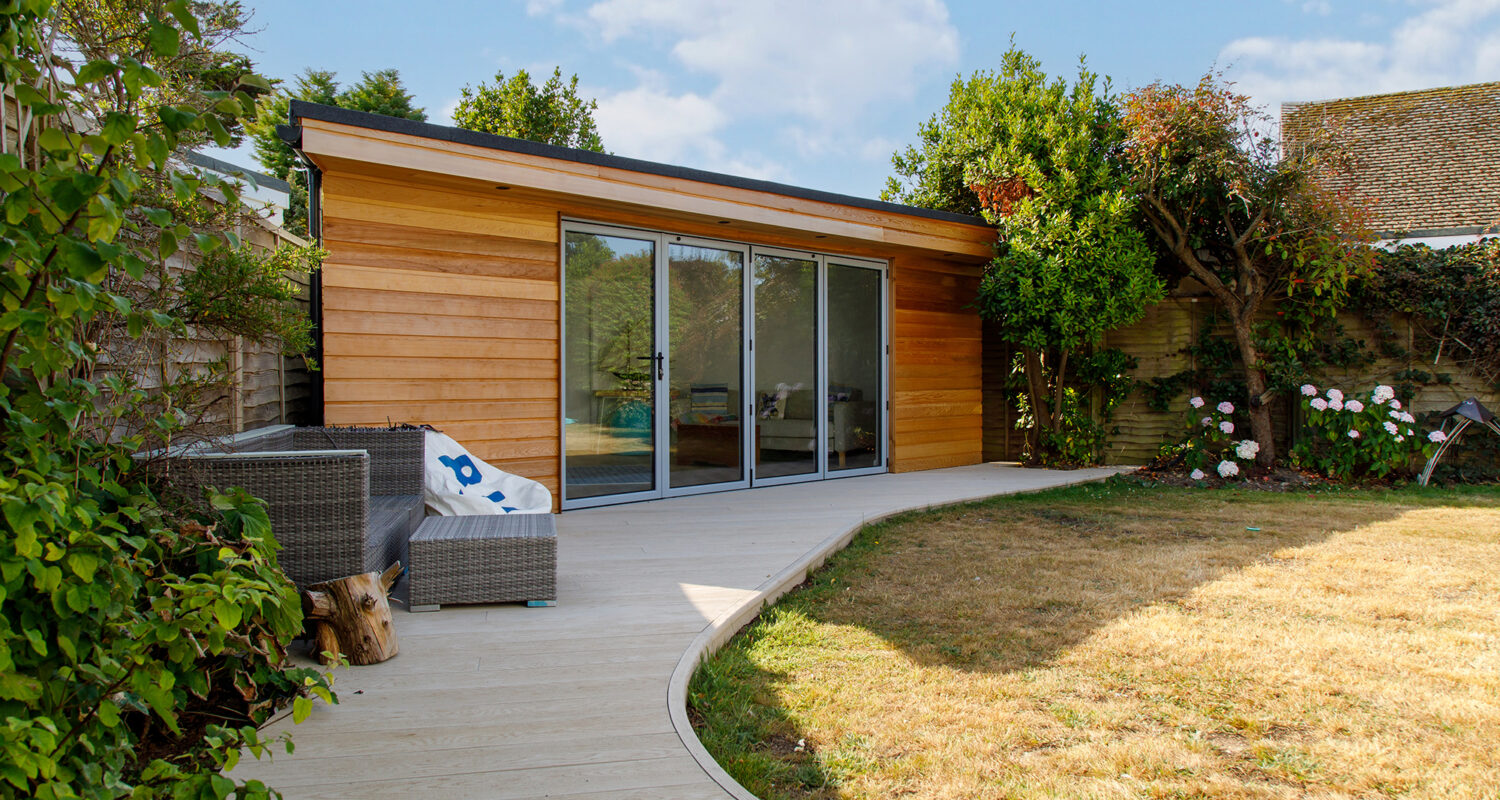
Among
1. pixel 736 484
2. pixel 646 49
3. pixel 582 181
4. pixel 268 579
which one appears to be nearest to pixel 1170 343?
pixel 736 484

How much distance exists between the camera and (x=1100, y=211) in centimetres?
752

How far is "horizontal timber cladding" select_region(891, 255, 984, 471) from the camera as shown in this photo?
26.3 ft

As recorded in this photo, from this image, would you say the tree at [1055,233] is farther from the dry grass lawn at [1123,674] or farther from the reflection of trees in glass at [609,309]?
the reflection of trees in glass at [609,309]

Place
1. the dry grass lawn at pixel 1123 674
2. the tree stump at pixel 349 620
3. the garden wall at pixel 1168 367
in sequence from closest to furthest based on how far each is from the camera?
the dry grass lawn at pixel 1123 674
the tree stump at pixel 349 620
the garden wall at pixel 1168 367

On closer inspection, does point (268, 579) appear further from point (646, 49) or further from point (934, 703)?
point (646, 49)

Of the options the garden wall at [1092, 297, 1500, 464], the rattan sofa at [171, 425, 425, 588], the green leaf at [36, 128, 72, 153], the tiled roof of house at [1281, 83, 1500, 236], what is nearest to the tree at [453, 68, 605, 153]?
the garden wall at [1092, 297, 1500, 464]

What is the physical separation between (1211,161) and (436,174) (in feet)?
20.6

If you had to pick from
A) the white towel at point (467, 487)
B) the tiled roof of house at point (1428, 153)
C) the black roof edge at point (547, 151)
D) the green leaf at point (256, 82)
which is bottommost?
the white towel at point (467, 487)

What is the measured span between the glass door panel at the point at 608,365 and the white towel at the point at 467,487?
114cm

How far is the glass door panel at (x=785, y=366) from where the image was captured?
7.00 m

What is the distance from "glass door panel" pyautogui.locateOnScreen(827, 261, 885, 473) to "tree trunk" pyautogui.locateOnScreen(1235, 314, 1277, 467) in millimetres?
3275

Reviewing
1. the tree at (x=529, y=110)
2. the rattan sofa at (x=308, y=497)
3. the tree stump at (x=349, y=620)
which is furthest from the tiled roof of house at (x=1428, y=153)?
the tree at (x=529, y=110)

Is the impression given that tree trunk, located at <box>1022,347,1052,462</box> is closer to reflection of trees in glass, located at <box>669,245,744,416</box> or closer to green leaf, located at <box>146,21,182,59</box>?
reflection of trees in glass, located at <box>669,245,744,416</box>

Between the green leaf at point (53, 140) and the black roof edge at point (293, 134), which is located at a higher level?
the black roof edge at point (293, 134)
